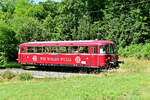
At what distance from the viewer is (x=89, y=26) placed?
41156 millimetres

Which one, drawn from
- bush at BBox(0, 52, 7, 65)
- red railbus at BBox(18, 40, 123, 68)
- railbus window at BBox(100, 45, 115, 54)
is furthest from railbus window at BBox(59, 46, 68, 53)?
bush at BBox(0, 52, 7, 65)

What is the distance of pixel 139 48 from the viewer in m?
30.2

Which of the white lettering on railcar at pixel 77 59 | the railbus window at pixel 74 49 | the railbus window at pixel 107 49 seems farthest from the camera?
the railbus window at pixel 74 49

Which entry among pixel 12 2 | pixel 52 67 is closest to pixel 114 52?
pixel 52 67

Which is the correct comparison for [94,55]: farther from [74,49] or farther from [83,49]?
[74,49]

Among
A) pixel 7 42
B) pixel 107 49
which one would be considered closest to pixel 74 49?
pixel 107 49

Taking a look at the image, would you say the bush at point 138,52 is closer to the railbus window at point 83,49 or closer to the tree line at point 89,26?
the tree line at point 89,26

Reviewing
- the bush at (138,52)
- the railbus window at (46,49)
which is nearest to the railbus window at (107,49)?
the bush at (138,52)

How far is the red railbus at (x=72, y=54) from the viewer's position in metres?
21.3

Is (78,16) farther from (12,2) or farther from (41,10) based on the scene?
(12,2)

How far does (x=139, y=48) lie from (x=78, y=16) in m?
18.0

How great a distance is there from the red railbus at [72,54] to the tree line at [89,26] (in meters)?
8.50

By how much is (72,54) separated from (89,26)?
751 inches

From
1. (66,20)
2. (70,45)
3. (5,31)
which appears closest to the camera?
(70,45)
